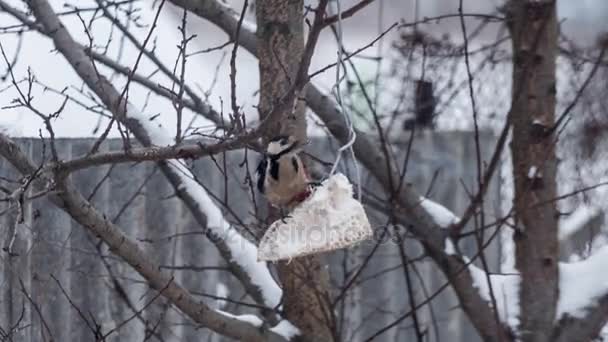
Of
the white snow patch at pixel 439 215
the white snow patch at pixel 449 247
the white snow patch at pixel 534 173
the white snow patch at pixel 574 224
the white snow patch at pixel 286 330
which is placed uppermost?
the white snow patch at pixel 574 224

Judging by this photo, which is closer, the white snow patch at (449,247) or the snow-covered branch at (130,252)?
the snow-covered branch at (130,252)

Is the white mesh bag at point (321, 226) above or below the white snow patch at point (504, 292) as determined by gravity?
below

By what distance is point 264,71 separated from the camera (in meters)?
3.22

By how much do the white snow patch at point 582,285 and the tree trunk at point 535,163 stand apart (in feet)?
0.15

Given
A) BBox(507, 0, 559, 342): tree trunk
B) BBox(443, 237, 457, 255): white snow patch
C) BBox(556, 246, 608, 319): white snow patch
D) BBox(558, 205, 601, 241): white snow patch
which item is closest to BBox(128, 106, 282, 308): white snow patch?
BBox(443, 237, 457, 255): white snow patch

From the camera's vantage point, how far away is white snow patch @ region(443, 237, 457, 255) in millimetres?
3609

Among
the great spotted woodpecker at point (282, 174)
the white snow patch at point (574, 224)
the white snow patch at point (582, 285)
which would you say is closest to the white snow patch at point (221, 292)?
the white snow patch at point (582, 285)

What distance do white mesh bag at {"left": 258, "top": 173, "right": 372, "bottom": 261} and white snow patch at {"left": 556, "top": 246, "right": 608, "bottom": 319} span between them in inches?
45.4

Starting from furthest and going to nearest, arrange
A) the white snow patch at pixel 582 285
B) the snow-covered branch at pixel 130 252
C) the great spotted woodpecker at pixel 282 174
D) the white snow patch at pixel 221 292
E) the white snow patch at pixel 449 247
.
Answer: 1. the white snow patch at pixel 221 292
2. the white snow patch at pixel 449 247
3. the white snow patch at pixel 582 285
4. the snow-covered branch at pixel 130 252
5. the great spotted woodpecker at pixel 282 174

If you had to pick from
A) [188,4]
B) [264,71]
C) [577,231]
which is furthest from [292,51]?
[577,231]

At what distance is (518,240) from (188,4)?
1.32 metres

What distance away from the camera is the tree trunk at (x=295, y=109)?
316cm

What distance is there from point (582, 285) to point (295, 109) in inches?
45.7

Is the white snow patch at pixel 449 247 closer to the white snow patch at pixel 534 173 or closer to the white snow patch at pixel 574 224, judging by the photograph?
the white snow patch at pixel 534 173
